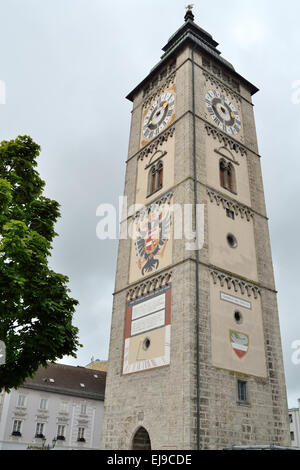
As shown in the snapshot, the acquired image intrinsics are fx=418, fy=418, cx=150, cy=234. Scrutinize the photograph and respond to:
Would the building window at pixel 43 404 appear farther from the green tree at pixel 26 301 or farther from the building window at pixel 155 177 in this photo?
the green tree at pixel 26 301

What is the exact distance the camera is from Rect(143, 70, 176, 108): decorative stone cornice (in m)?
24.8

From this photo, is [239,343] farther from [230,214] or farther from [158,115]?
[158,115]

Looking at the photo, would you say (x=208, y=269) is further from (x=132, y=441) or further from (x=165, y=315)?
(x=132, y=441)

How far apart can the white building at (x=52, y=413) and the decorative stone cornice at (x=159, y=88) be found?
84.1 feet

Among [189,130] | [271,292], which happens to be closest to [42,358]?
[271,292]

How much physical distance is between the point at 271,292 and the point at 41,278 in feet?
39.5

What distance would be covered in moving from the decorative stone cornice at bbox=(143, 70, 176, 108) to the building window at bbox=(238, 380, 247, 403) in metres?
17.1

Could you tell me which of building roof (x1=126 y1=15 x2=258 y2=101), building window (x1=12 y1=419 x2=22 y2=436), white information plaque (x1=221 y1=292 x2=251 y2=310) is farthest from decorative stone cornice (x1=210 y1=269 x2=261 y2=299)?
building window (x1=12 y1=419 x2=22 y2=436)

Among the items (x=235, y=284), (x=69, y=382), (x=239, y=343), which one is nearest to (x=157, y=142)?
(x=235, y=284)

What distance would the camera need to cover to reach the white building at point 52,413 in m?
35.8

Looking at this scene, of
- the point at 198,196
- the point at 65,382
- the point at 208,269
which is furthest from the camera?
the point at 65,382

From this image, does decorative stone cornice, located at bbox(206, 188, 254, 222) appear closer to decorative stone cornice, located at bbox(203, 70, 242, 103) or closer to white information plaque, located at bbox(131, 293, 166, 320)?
white information plaque, located at bbox(131, 293, 166, 320)
